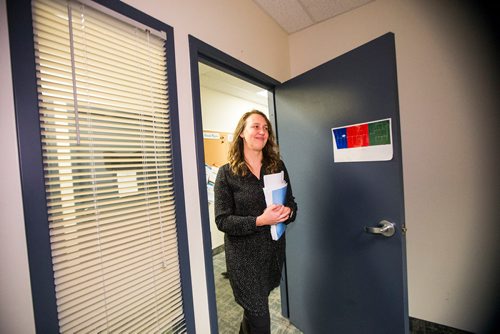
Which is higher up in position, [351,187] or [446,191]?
[351,187]

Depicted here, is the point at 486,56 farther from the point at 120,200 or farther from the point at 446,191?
the point at 120,200

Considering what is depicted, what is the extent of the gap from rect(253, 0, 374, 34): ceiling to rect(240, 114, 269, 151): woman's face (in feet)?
3.42

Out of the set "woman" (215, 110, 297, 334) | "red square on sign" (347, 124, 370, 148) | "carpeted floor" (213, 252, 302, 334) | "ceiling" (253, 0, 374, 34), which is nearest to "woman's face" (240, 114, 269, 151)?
"woman" (215, 110, 297, 334)

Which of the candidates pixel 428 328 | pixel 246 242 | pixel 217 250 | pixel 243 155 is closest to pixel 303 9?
pixel 243 155

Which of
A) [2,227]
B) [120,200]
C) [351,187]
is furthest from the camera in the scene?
[351,187]

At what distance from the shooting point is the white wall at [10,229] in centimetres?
55

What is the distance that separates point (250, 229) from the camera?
98cm

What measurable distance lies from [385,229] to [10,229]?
1457 millimetres

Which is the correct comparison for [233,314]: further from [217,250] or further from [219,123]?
[219,123]

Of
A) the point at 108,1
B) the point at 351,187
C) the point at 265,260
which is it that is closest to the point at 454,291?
the point at 351,187

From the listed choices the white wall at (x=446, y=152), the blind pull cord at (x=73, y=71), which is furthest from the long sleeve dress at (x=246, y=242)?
the white wall at (x=446, y=152)

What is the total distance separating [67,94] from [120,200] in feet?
1.34

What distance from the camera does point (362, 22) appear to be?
1633mm

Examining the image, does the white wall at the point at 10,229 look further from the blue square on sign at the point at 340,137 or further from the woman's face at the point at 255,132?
the blue square on sign at the point at 340,137
